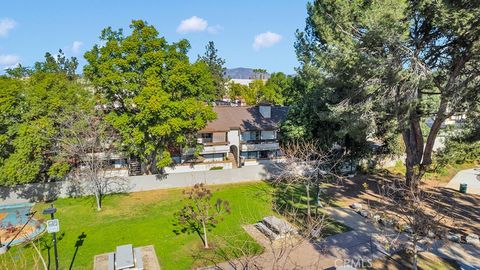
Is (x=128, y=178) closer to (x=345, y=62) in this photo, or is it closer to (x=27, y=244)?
(x=27, y=244)

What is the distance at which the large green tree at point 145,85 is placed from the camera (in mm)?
24188

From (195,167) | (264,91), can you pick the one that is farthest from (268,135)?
(264,91)

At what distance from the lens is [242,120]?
3822cm

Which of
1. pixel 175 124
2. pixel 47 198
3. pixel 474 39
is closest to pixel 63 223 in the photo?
pixel 47 198

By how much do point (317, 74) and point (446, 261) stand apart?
13698 millimetres

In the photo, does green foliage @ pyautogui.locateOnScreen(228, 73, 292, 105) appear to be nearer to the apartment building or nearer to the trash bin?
the apartment building

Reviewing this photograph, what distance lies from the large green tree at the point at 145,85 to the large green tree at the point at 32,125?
119 inches

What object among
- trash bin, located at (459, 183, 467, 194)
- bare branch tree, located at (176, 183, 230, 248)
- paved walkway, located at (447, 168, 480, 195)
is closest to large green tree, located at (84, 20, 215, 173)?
bare branch tree, located at (176, 183, 230, 248)

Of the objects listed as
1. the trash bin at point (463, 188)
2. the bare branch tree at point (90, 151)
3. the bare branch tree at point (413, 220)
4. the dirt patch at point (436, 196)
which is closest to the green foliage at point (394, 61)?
the dirt patch at point (436, 196)

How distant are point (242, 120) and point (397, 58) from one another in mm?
22096

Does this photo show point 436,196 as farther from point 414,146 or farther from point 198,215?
point 198,215

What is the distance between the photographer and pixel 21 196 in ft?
78.9
